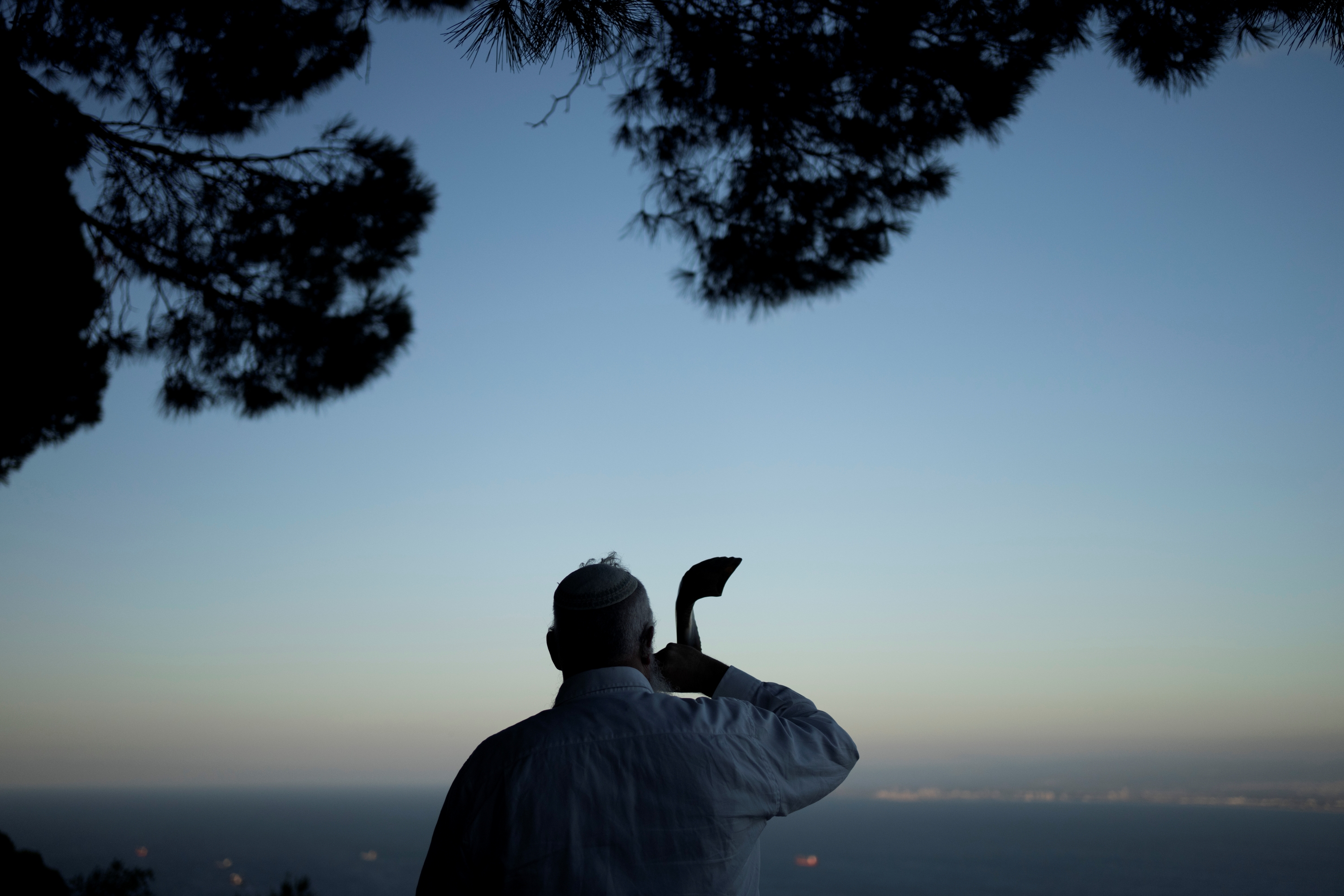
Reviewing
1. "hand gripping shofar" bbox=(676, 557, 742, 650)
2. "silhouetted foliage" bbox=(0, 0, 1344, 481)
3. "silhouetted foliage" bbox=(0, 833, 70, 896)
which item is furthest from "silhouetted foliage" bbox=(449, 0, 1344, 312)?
"silhouetted foliage" bbox=(0, 833, 70, 896)

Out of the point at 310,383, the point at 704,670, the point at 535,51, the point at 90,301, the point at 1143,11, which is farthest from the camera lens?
the point at 310,383

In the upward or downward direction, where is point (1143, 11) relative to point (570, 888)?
upward

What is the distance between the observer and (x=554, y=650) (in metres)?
1.26

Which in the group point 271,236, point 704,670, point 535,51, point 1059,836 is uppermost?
point 271,236

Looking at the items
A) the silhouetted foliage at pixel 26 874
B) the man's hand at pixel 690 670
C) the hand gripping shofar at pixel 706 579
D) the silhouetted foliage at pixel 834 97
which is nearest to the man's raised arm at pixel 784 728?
the man's hand at pixel 690 670

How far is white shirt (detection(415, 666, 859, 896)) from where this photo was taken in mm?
1044

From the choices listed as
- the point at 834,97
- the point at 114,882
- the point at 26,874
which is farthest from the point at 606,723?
the point at 114,882

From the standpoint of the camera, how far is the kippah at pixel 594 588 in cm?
117

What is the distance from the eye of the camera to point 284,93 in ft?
14.0

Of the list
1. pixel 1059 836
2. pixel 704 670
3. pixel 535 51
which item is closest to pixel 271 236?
pixel 535 51

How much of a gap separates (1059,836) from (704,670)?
14028cm

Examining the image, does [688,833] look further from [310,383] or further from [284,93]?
[284,93]

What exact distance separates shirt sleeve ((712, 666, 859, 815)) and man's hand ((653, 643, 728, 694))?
0.05 meters

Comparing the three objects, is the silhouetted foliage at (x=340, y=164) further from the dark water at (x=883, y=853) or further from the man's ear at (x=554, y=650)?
the dark water at (x=883, y=853)
